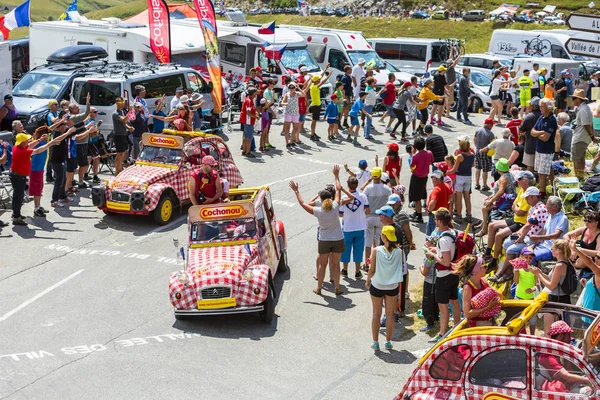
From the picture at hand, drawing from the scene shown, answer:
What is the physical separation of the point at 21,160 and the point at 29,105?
791 centimetres

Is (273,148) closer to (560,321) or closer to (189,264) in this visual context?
(189,264)

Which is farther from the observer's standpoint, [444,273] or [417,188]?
[417,188]

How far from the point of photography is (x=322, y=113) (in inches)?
1121

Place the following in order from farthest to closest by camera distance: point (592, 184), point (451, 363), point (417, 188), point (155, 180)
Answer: point (417, 188) → point (155, 180) → point (592, 184) → point (451, 363)

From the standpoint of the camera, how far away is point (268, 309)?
39.0 ft

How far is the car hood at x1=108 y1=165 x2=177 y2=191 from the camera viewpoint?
649 inches

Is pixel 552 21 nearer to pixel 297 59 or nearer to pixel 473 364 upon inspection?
pixel 297 59

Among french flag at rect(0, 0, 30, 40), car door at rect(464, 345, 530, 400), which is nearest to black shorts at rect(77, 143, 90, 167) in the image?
french flag at rect(0, 0, 30, 40)

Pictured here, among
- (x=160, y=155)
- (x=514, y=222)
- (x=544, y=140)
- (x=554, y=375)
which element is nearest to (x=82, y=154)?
(x=160, y=155)

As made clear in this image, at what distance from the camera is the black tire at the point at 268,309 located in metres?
11.9

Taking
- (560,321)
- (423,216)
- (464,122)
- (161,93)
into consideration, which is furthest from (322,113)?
(560,321)

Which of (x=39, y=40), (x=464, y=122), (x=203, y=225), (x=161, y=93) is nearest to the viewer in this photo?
(x=203, y=225)

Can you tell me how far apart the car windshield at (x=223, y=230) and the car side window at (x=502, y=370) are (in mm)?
5816

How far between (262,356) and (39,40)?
79.6 feet
